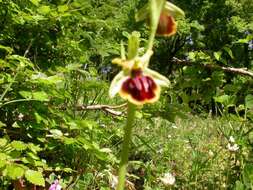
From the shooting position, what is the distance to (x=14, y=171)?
227 centimetres

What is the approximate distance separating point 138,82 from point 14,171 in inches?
49.5

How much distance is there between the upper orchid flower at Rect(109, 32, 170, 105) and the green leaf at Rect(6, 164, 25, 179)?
1.16m

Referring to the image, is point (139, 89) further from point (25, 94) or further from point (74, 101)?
point (74, 101)

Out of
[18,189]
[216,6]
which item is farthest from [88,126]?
[216,6]

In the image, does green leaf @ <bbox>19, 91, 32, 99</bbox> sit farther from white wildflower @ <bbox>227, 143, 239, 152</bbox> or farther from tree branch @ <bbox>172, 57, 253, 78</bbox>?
white wildflower @ <bbox>227, 143, 239, 152</bbox>

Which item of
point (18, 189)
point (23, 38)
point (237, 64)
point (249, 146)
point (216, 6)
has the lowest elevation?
point (18, 189)

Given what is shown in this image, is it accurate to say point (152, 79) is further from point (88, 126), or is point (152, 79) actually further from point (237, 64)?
point (237, 64)

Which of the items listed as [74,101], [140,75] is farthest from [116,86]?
[74,101]

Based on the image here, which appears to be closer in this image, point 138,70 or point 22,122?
point 138,70

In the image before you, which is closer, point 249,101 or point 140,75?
point 140,75

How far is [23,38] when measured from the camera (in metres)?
3.25

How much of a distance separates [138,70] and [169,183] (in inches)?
79.4

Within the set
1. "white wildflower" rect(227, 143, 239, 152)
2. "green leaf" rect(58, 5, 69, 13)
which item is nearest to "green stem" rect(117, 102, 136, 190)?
"green leaf" rect(58, 5, 69, 13)

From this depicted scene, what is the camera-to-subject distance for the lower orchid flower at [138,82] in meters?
1.13
